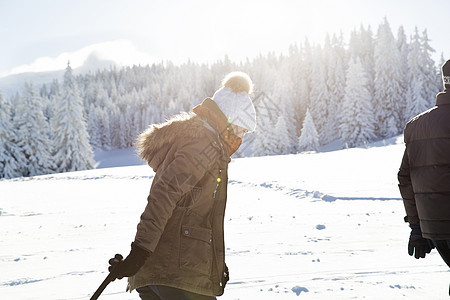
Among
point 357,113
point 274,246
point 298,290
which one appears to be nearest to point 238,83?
point 298,290

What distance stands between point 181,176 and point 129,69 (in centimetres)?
16108

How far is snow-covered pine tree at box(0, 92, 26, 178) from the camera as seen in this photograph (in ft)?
112

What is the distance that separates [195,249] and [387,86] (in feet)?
181

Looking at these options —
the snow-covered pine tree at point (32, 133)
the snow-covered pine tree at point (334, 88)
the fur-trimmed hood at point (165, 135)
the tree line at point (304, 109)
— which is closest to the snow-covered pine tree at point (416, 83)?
the tree line at point (304, 109)

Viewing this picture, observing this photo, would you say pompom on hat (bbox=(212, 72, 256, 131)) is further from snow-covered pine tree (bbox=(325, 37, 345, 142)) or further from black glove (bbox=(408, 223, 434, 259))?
snow-covered pine tree (bbox=(325, 37, 345, 142))

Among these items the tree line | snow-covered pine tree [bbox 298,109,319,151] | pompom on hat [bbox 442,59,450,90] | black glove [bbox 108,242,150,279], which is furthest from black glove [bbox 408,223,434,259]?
snow-covered pine tree [bbox 298,109,319,151]

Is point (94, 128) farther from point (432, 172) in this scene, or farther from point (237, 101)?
point (432, 172)

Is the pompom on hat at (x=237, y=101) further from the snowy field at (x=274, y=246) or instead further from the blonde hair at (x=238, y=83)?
the snowy field at (x=274, y=246)

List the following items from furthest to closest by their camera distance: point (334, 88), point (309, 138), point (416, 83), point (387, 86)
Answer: point (334, 88) < point (309, 138) < point (387, 86) < point (416, 83)

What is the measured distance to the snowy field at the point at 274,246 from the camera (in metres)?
4.09

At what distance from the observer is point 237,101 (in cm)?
239

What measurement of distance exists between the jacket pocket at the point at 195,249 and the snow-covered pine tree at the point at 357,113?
48.8 meters

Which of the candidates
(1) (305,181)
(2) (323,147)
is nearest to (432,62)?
(2) (323,147)

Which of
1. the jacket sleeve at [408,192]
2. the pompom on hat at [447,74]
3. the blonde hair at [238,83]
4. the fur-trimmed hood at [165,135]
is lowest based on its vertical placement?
the jacket sleeve at [408,192]
